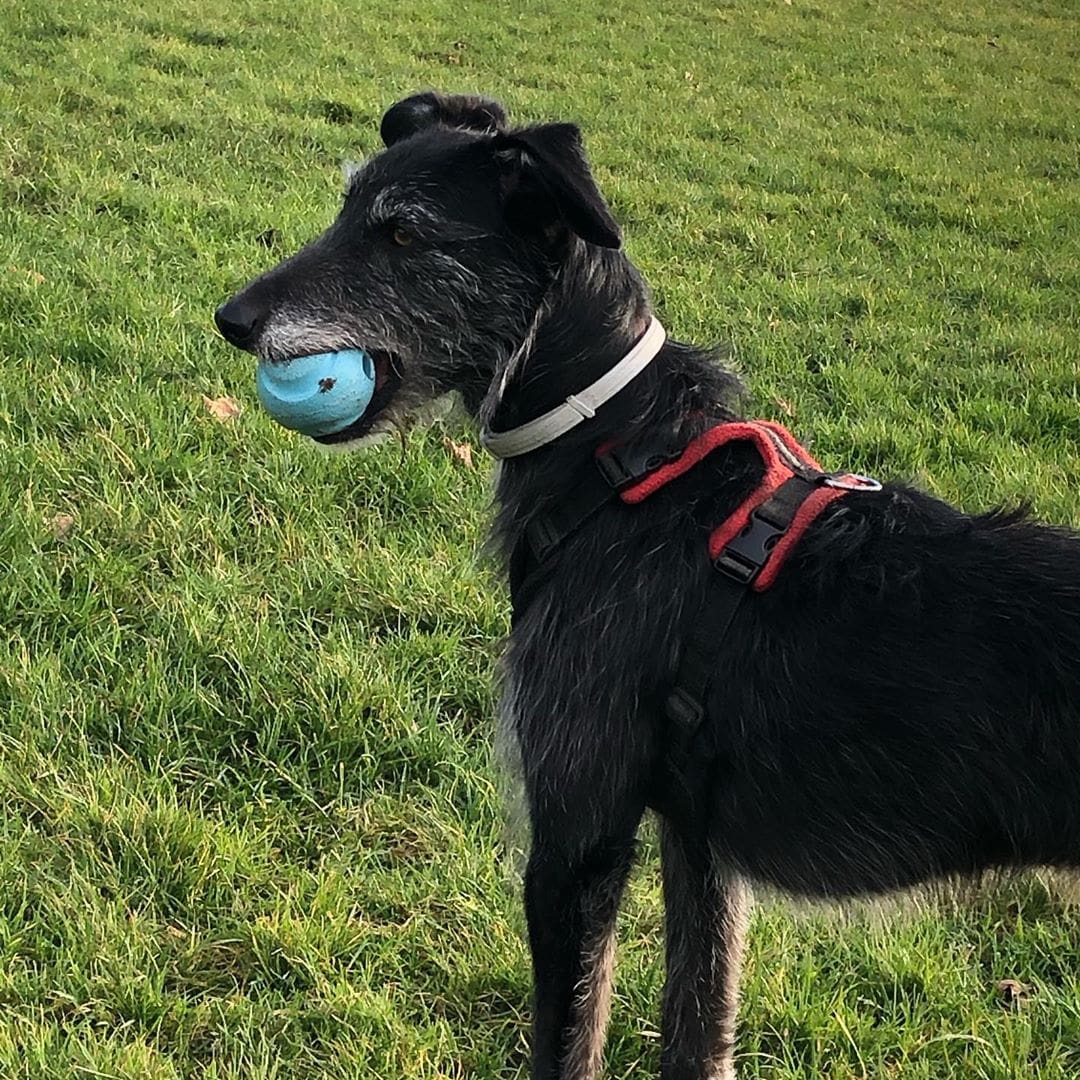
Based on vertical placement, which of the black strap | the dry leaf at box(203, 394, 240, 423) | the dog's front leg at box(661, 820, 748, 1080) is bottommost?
the dog's front leg at box(661, 820, 748, 1080)

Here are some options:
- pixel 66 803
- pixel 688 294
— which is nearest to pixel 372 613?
pixel 66 803

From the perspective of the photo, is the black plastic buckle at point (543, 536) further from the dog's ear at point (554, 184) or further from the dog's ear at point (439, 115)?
the dog's ear at point (439, 115)

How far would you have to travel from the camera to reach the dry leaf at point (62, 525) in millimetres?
4192

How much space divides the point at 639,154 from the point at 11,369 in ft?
23.0

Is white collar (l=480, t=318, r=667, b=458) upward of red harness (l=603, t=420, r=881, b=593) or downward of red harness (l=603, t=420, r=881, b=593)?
upward

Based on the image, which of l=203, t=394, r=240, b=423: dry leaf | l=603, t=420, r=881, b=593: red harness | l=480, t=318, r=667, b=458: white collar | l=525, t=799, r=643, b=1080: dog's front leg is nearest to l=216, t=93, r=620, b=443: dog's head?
l=480, t=318, r=667, b=458: white collar

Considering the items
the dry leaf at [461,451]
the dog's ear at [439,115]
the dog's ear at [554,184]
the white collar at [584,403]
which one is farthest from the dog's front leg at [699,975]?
the dry leaf at [461,451]

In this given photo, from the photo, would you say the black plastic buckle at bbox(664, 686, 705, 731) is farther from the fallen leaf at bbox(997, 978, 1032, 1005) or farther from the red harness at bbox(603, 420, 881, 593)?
the fallen leaf at bbox(997, 978, 1032, 1005)

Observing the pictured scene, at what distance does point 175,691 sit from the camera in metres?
3.60

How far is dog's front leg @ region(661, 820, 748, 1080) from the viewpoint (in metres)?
2.75

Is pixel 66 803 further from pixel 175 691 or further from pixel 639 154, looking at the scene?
pixel 639 154

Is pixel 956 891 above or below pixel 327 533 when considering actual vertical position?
above

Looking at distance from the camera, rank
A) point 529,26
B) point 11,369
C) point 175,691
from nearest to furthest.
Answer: point 175,691 < point 11,369 < point 529,26

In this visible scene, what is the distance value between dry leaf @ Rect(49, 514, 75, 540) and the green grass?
0.04 meters
